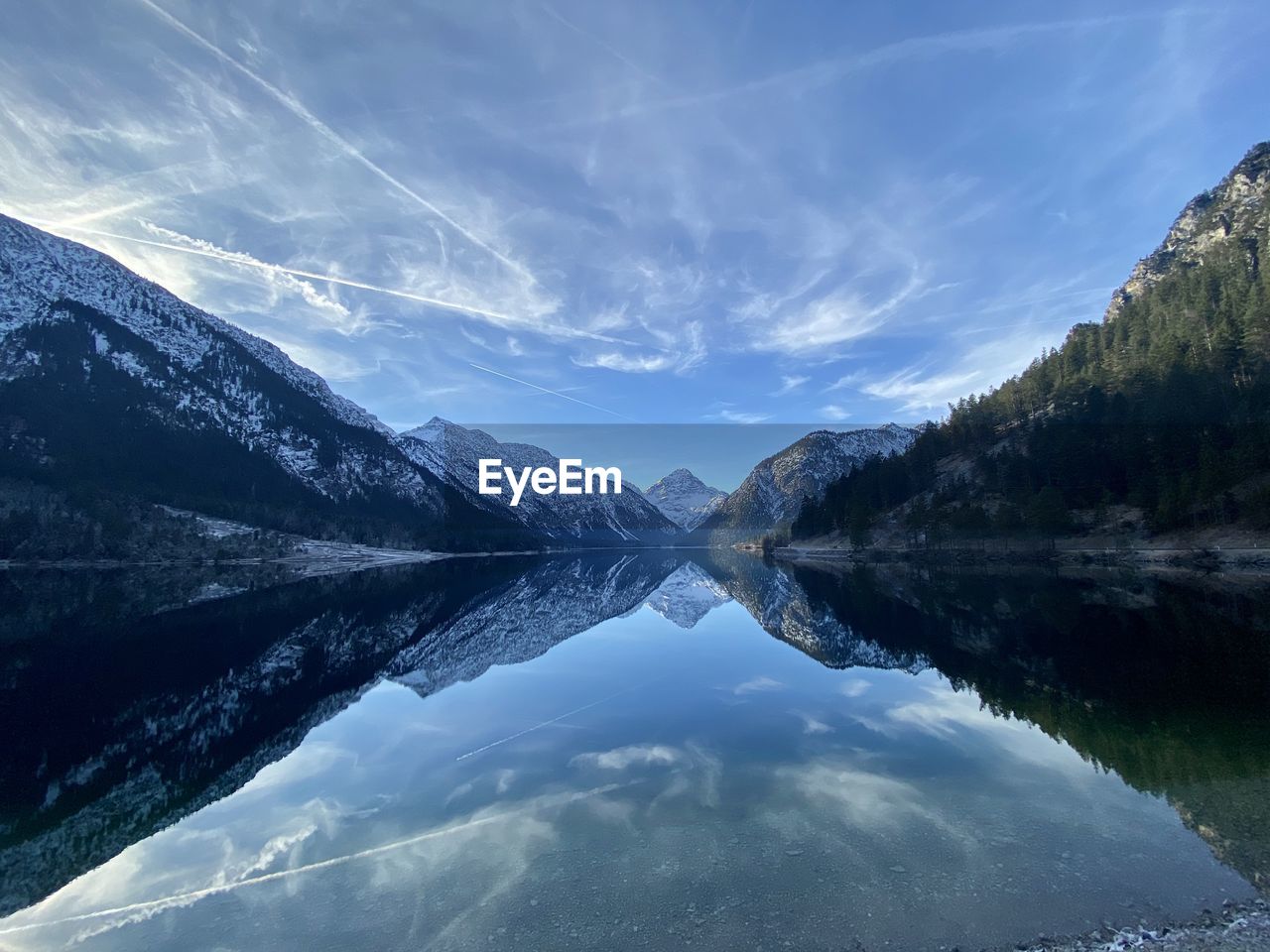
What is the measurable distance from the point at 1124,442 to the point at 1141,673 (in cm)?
9747

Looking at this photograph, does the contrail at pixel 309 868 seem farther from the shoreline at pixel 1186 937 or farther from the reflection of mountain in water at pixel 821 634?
the reflection of mountain in water at pixel 821 634

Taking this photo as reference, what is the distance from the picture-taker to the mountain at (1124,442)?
3063 inches

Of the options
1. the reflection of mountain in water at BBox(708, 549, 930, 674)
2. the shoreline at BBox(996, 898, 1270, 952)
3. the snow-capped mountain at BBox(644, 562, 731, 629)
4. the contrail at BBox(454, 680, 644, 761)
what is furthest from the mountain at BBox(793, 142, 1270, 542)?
the shoreline at BBox(996, 898, 1270, 952)

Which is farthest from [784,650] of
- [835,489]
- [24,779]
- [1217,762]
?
[835,489]

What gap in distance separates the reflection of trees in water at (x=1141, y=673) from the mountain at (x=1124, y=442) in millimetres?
29700

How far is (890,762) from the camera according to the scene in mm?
16297

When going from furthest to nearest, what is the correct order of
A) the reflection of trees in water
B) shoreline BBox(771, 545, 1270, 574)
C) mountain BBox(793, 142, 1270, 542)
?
mountain BBox(793, 142, 1270, 542) < shoreline BBox(771, 545, 1270, 574) < the reflection of trees in water

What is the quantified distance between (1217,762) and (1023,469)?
116016mm

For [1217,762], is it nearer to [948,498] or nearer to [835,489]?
[948,498]

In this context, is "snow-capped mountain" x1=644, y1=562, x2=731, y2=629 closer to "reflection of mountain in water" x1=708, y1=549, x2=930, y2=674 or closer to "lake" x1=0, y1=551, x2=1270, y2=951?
"reflection of mountain in water" x1=708, y1=549, x2=930, y2=674

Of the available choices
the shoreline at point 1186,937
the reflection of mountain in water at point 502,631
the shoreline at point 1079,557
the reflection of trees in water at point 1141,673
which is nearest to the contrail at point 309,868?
the shoreline at point 1186,937

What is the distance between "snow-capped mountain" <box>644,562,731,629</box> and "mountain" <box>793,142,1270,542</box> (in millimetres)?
57976

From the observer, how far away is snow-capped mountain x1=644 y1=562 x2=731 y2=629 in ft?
186

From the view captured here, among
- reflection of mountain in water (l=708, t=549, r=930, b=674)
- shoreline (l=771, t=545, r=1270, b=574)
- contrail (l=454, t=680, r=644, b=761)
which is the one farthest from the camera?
shoreline (l=771, t=545, r=1270, b=574)
